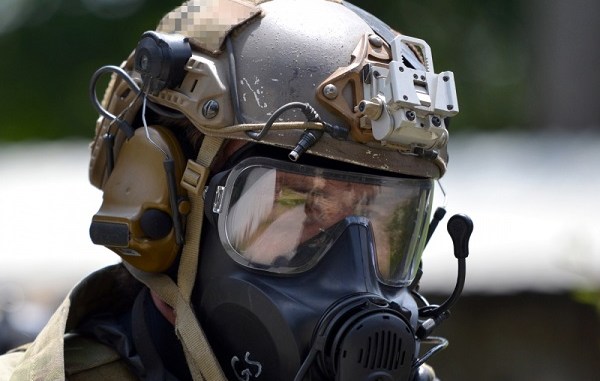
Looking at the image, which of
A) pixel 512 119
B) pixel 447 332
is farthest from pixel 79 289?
pixel 512 119

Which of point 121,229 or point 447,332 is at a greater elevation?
point 121,229

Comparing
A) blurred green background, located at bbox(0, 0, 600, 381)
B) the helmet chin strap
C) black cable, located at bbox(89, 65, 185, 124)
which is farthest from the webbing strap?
blurred green background, located at bbox(0, 0, 600, 381)

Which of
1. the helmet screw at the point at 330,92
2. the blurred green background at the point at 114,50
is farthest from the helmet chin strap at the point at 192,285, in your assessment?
the blurred green background at the point at 114,50

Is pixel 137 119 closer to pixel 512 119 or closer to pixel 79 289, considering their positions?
pixel 79 289

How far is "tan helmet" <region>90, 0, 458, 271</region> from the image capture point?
3387mm

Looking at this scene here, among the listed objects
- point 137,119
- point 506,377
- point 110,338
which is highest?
point 137,119

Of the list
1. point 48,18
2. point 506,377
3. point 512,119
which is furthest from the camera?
point 48,18

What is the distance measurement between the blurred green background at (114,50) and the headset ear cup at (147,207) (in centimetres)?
1264

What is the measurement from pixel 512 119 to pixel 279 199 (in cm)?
1364

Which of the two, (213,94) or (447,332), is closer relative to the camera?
(213,94)

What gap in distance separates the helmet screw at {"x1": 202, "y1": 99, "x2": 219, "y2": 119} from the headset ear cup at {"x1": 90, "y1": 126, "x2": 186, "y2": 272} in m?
0.17

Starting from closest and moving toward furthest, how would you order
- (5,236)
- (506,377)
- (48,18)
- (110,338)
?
(110,338)
(506,377)
(5,236)
(48,18)

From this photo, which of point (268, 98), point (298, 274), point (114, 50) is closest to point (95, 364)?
point (298, 274)

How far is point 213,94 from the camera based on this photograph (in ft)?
11.3
